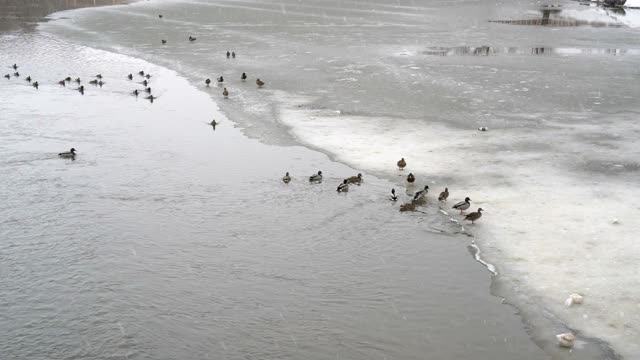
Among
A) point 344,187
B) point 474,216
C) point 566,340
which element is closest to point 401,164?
point 344,187

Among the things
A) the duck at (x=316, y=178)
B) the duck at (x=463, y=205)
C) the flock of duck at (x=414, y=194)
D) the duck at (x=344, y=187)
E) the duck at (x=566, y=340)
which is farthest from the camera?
the duck at (x=316, y=178)

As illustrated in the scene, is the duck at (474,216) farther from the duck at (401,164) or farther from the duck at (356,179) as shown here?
the duck at (401,164)

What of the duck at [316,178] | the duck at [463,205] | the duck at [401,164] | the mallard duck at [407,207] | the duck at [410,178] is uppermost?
the duck at [401,164]

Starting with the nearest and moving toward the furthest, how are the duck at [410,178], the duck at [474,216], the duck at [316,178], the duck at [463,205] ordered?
1. the duck at [474,216]
2. the duck at [463,205]
3. the duck at [410,178]
4. the duck at [316,178]

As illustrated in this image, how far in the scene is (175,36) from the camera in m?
36.4

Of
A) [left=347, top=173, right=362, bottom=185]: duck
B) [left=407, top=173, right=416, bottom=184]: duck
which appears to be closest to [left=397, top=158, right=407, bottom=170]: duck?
[left=407, top=173, right=416, bottom=184]: duck

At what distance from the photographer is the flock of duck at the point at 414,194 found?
12.5 meters

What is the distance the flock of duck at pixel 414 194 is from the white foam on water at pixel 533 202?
239 millimetres

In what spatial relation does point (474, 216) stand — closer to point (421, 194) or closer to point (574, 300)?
point (421, 194)

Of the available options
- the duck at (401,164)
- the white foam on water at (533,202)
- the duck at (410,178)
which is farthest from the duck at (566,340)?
the duck at (401,164)

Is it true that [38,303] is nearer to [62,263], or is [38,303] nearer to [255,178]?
[62,263]

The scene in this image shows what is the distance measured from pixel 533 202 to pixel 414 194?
2417 millimetres

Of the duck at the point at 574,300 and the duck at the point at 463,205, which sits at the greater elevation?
the duck at the point at 463,205

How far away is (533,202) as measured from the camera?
521 inches
